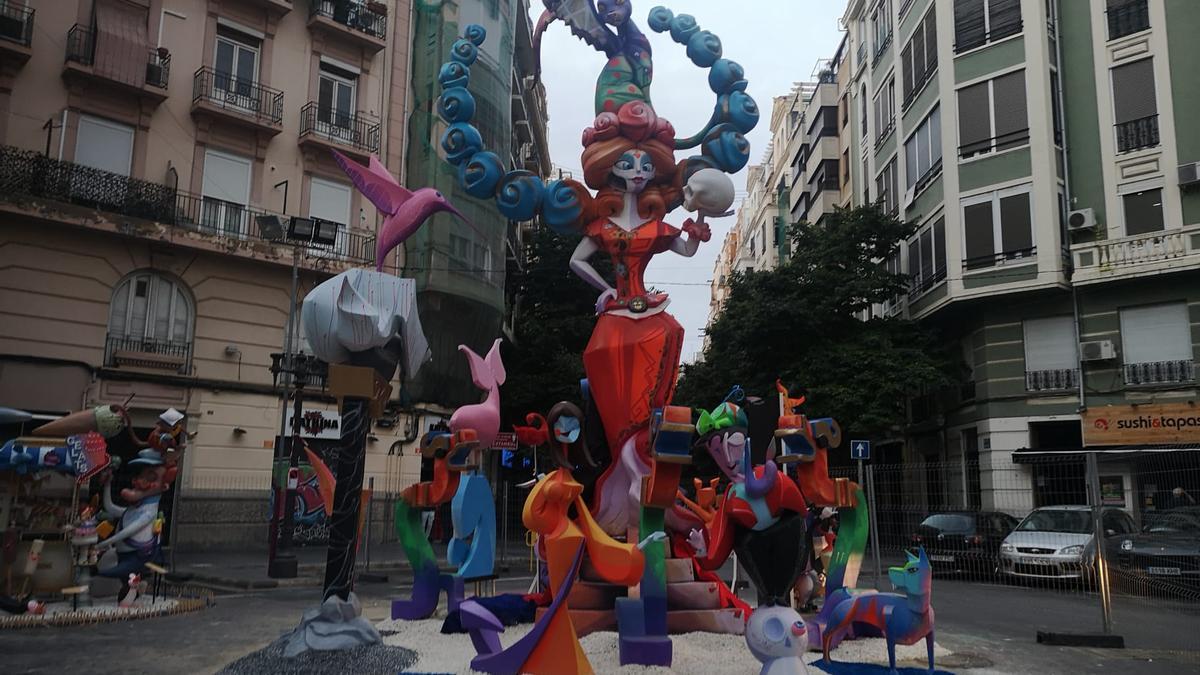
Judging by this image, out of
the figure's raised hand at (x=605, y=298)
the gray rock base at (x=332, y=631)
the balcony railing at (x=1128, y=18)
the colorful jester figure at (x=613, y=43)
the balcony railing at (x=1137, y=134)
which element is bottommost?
the gray rock base at (x=332, y=631)

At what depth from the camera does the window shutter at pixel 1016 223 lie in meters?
21.2

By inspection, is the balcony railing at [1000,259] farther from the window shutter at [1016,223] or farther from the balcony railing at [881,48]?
the balcony railing at [881,48]

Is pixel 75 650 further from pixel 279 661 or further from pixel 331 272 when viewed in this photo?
pixel 331 272

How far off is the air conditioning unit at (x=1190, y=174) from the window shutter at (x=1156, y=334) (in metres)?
2.68

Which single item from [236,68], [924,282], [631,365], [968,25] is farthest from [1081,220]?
[236,68]

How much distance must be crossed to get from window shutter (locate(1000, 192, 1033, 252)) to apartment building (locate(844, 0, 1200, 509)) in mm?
32

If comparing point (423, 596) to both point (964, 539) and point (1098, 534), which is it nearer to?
point (1098, 534)

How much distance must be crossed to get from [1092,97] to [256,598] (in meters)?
21.1

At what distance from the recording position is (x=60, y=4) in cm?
1822

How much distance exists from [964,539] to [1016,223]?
959cm

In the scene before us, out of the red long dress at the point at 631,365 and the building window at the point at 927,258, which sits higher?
the building window at the point at 927,258

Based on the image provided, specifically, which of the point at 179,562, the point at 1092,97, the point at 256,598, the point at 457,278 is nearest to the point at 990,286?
the point at 1092,97

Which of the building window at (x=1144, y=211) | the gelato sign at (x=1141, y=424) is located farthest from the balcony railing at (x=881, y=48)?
the gelato sign at (x=1141, y=424)

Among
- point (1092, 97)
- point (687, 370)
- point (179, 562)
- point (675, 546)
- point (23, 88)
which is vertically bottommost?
point (179, 562)
